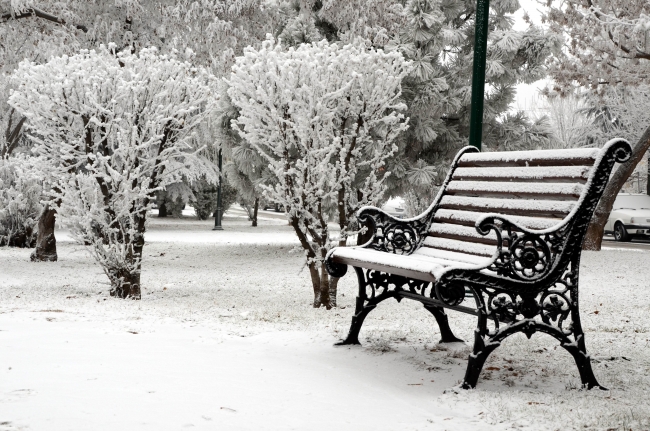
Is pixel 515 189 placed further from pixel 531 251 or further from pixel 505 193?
pixel 531 251

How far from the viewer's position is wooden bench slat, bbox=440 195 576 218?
4055 millimetres

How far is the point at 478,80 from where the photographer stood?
7473mm

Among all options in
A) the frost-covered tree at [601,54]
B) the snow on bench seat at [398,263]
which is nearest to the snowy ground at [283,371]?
the snow on bench seat at [398,263]

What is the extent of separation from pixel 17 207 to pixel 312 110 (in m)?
12.0

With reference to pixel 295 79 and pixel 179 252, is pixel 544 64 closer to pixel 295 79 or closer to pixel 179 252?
pixel 179 252

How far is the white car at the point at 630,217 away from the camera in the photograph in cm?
2236

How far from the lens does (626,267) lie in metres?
12.1

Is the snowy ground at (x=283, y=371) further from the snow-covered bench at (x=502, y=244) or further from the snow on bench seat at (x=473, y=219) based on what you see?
the snow on bench seat at (x=473, y=219)

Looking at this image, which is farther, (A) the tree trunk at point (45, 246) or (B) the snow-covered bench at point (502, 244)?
(A) the tree trunk at point (45, 246)

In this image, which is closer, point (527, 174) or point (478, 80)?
point (527, 174)

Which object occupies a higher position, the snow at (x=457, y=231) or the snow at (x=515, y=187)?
the snow at (x=515, y=187)

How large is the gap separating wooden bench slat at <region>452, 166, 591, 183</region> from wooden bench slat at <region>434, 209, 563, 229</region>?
0.25 meters

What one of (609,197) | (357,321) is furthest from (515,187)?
(609,197)

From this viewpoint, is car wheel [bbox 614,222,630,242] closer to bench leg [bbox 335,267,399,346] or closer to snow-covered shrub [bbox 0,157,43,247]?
snow-covered shrub [bbox 0,157,43,247]
